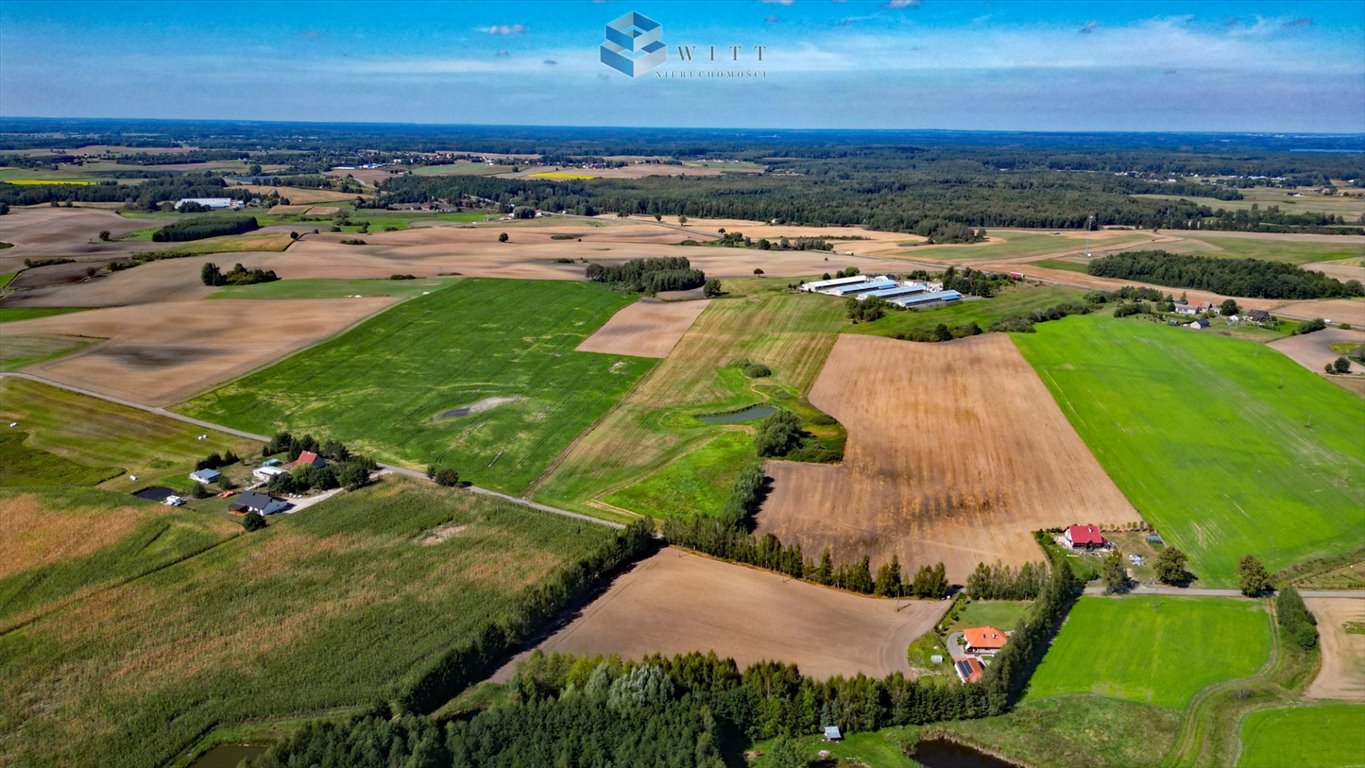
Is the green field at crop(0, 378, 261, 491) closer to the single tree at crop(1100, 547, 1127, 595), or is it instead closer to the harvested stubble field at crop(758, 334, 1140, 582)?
the harvested stubble field at crop(758, 334, 1140, 582)

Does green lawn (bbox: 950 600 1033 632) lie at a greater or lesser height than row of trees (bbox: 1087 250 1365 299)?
lesser

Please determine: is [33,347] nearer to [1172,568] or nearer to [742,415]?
[742,415]

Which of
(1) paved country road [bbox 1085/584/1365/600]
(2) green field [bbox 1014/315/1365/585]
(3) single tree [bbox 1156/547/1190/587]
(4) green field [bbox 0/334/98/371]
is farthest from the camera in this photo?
(4) green field [bbox 0/334/98/371]

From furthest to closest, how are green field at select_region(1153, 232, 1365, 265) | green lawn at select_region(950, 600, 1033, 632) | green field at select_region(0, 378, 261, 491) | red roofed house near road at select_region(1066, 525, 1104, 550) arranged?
Answer: green field at select_region(1153, 232, 1365, 265) → green field at select_region(0, 378, 261, 491) → red roofed house near road at select_region(1066, 525, 1104, 550) → green lawn at select_region(950, 600, 1033, 632)

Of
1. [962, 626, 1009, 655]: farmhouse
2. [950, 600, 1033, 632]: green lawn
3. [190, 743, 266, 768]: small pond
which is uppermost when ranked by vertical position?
[962, 626, 1009, 655]: farmhouse


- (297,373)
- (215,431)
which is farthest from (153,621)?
(297,373)

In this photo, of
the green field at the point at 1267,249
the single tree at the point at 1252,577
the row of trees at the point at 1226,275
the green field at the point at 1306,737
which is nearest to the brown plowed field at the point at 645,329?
the single tree at the point at 1252,577

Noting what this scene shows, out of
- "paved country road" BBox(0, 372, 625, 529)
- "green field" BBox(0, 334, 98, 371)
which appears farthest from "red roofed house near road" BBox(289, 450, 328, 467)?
"green field" BBox(0, 334, 98, 371)

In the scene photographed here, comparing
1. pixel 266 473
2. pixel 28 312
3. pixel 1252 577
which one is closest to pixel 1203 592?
pixel 1252 577
